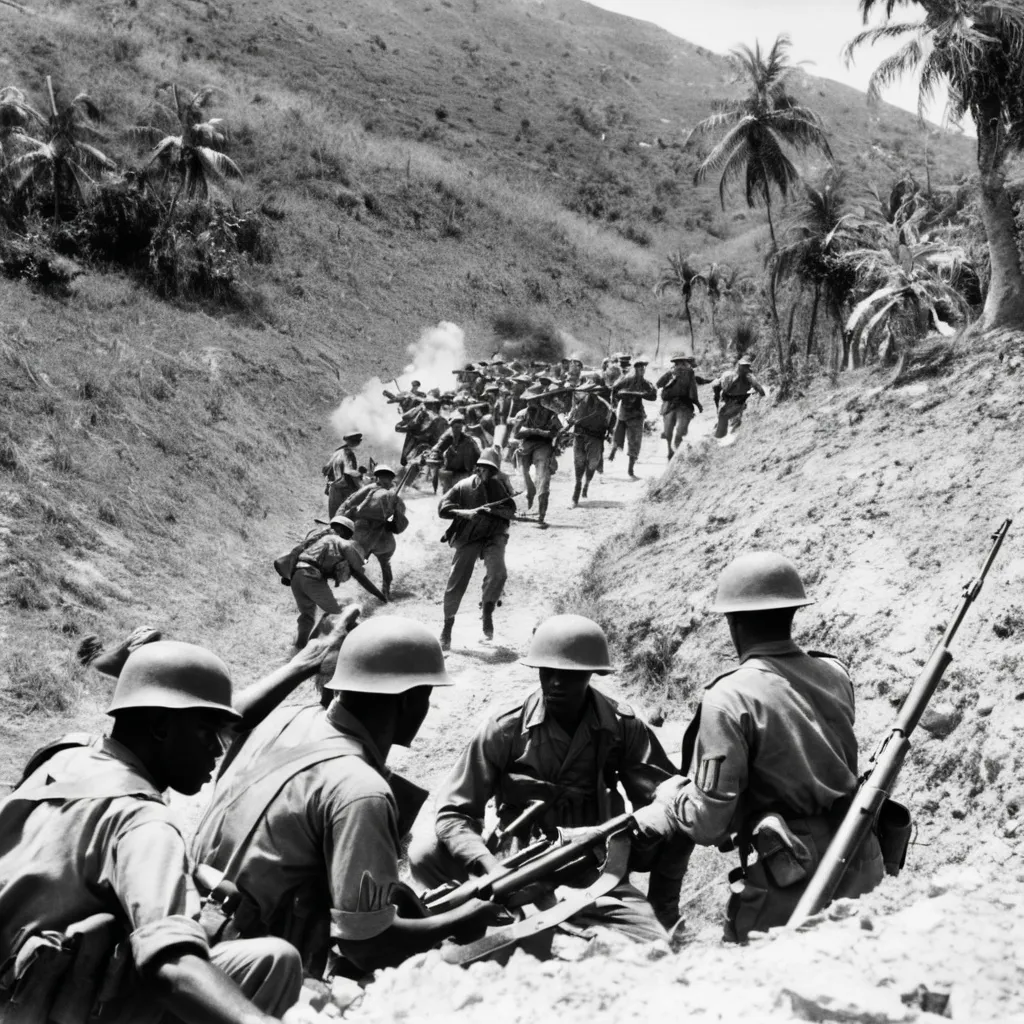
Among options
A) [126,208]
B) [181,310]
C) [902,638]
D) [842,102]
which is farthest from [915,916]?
[842,102]

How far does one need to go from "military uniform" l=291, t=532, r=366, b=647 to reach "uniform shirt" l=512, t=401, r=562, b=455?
563 centimetres

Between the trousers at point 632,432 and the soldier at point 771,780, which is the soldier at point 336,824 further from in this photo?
the trousers at point 632,432

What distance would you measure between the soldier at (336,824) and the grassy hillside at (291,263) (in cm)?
726

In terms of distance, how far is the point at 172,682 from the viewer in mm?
2934

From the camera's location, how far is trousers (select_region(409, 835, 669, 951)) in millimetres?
3715

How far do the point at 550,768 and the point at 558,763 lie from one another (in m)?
0.04

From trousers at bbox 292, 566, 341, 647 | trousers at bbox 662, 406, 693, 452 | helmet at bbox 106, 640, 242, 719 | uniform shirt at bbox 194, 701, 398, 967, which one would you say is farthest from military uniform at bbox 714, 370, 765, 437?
helmet at bbox 106, 640, 242, 719

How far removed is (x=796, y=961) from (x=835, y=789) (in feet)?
3.38

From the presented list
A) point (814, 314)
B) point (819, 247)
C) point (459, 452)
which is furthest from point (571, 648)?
point (814, 314)

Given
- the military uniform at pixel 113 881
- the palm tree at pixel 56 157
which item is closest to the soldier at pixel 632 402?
the military uniform at pixel 113 881

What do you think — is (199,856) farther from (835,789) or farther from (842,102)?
(842,102)

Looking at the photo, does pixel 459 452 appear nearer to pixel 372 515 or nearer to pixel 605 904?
pixel 372 515

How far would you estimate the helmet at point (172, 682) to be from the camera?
9.49 feet

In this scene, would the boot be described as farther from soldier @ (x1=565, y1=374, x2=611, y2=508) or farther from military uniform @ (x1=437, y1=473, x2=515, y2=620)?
soldier @ (x1=565, y1=374, x2=611, y2=508)
